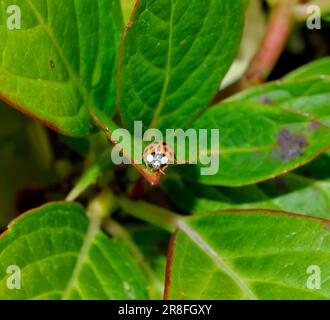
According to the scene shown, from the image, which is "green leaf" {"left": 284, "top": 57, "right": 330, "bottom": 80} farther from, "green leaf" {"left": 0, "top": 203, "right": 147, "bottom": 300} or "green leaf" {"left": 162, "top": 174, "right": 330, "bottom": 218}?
"green leaf" {"left": 0, "top": 203, "right": 147, "bottom": 300}

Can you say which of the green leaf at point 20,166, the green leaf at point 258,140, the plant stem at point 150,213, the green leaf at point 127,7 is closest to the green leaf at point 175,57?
the green leaf at point 258,140

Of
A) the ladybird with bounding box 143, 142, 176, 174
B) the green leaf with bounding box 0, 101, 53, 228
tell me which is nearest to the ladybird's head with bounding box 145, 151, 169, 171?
the ladybird with bounding box 143, 142, 176, 174

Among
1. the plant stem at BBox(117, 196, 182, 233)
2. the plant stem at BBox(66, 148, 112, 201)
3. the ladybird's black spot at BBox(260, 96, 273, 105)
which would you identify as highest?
the ladybird's black spot at BBox(260, 96, 273, 105)

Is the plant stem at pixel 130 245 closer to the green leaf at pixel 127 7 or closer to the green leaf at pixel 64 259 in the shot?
the green leaf at pixel 64 259

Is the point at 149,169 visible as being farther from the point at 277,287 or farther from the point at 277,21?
the point at 277,21

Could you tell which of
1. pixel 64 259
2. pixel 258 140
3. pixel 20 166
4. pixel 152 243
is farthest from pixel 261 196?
pixel 20 166

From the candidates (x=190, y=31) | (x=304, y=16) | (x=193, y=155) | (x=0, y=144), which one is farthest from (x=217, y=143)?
(x=0, y=144)

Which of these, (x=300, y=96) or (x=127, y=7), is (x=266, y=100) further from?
(x=127, y=7)

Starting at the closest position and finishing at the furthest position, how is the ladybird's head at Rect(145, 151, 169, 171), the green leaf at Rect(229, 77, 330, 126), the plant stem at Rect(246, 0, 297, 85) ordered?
the ladybird's head at Rect(145, 151, 169, 171)
the green leaf at Rect(229, 77, 330, 126)
the plant stem at Rect(246, 0, 297, 85)
